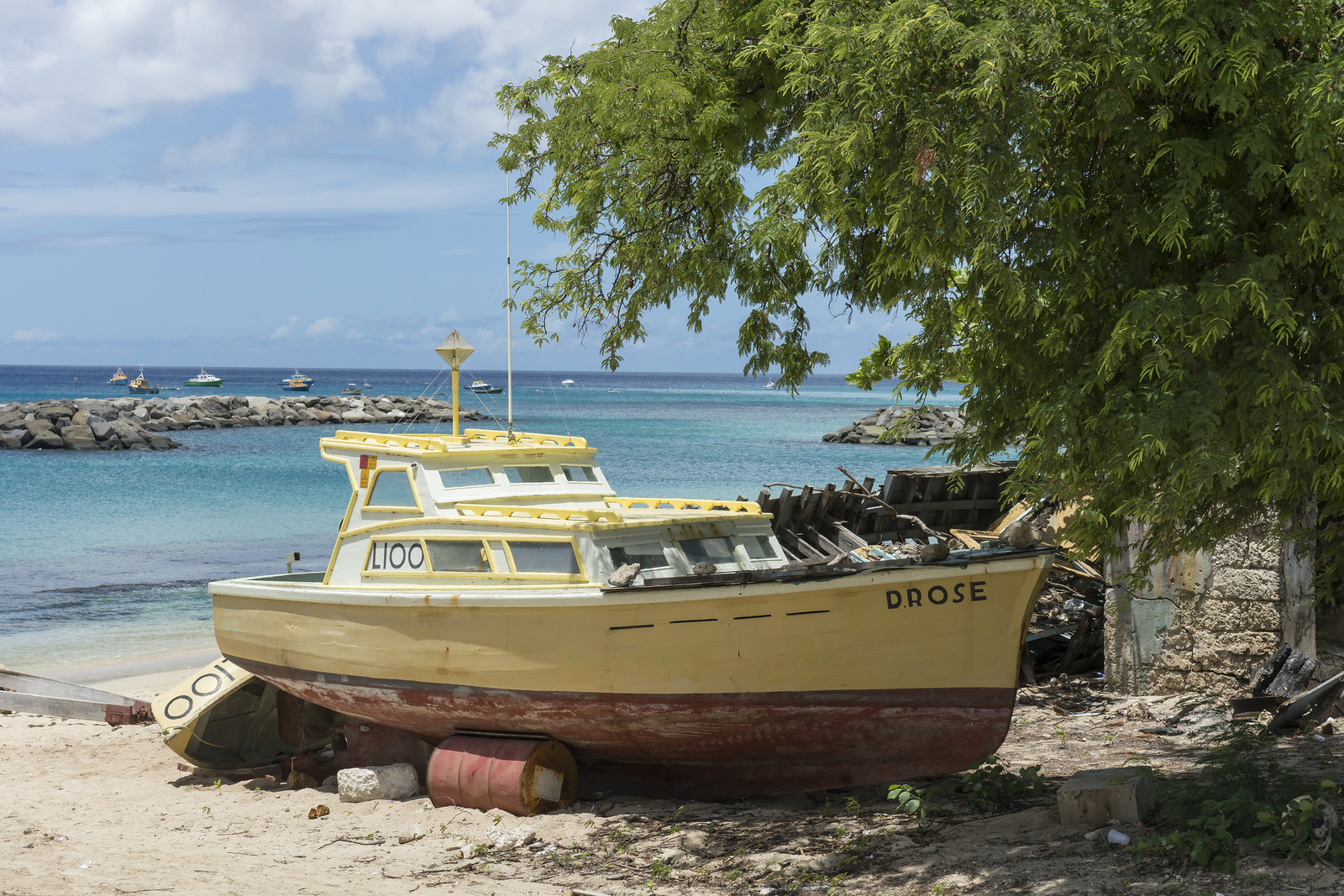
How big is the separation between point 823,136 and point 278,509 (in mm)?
31241

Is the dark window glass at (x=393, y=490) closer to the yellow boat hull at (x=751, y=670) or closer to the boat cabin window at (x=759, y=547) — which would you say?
the yellow boat hull at (x=751, y=670)

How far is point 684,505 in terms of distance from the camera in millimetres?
10586

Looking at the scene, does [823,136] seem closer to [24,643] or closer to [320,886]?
[320,886]

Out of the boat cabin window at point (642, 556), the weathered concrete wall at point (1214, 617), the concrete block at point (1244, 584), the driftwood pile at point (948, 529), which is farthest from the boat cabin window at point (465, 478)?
the concrete block at point (1244, 584)

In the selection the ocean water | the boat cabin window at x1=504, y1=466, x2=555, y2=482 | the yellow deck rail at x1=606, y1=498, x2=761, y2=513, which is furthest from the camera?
the ocean water

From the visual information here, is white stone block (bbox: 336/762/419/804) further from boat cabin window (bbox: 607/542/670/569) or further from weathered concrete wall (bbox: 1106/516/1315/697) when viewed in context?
weathered concrete wall (bbox: 1106/516/1315/697)

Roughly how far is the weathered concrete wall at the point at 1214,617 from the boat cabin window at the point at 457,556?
601cm

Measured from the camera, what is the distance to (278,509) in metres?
33.5

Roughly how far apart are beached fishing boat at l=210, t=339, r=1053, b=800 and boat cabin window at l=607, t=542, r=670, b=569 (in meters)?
0.01

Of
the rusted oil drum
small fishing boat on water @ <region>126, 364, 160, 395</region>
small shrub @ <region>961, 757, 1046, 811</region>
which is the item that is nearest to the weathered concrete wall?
small shrub @ <region>961, 757, 1046, 811</region>

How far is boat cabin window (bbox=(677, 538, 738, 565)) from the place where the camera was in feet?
29.6

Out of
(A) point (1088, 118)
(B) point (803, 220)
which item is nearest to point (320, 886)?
(B) point (803, 220)

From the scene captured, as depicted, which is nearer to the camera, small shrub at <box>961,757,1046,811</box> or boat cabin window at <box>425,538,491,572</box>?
small shrub at <box>961,757,1046,811</box>

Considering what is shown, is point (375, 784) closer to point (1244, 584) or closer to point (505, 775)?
point (505, 775)
